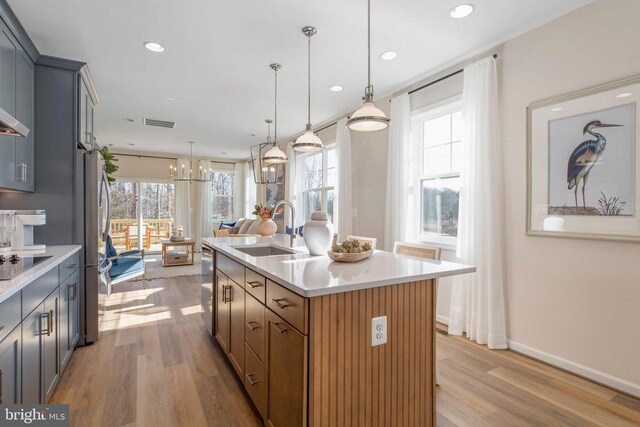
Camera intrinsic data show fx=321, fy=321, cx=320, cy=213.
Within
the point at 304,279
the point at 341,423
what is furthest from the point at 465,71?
the point at 341,423

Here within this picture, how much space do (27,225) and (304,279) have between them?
7.90ft

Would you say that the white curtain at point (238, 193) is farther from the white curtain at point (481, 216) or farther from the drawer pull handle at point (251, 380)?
the drawer pull handle at point (251, 380)

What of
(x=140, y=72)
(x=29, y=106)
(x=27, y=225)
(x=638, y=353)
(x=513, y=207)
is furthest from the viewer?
(x=140, y=72)

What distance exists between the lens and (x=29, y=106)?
8.57ft

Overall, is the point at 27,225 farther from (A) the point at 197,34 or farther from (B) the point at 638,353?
(B) the point at 638,353

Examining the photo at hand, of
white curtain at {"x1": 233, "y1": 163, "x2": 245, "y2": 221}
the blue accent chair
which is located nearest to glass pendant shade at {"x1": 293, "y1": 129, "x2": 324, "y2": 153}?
the blue accent chair

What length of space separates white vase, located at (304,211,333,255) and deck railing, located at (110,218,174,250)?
7488 mm

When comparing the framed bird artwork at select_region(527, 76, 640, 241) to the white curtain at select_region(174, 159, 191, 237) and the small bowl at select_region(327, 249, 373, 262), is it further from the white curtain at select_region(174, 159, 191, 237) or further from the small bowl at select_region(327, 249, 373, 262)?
the white curtain at select_region(174, 159, 191, 237)

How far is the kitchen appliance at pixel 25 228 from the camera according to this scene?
238 cm

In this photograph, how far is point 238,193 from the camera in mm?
9328

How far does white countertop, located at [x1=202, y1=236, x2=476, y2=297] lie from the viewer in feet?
4.33

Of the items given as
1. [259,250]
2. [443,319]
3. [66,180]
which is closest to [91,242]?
[66,180]

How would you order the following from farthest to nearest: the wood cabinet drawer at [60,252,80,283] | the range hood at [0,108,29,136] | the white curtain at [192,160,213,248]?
the white curtain at [192,160,213,248]
the wood cabinet drawer at [60,252,80,283]
the range hood at [0,108,29,136]

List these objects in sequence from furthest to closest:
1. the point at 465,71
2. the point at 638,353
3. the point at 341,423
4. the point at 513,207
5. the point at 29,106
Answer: the point at 465,71, the point at 513,207, the point at 29,106, the point at 638,353, the point at 341,423
